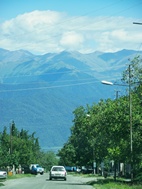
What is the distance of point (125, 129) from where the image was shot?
2063 inches

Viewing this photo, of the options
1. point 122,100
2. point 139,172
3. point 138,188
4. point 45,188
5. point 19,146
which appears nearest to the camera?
point 138,188

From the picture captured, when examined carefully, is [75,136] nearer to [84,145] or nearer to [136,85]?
[84,145]

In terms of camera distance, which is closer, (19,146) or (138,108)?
(138,108)

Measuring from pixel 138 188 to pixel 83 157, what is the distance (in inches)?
3053

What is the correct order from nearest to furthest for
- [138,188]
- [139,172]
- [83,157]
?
[138,188], [139,172], [83,157]

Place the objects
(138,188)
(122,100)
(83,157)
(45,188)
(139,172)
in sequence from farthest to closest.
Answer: (83,157) < (122,100) < (139,172) < (45,188) < (138,188)

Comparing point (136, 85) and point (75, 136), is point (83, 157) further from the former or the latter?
Answer: point (136, 85)

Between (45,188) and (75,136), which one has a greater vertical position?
(75,136)

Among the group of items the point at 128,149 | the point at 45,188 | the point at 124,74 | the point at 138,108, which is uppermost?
the point at 124,74

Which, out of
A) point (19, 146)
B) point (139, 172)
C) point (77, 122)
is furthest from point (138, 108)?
point (19, 146)

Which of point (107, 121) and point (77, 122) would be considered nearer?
point (107, 121)

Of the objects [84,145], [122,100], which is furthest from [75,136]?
[122,100]

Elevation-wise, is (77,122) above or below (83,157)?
above

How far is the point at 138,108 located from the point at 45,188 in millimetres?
15544
